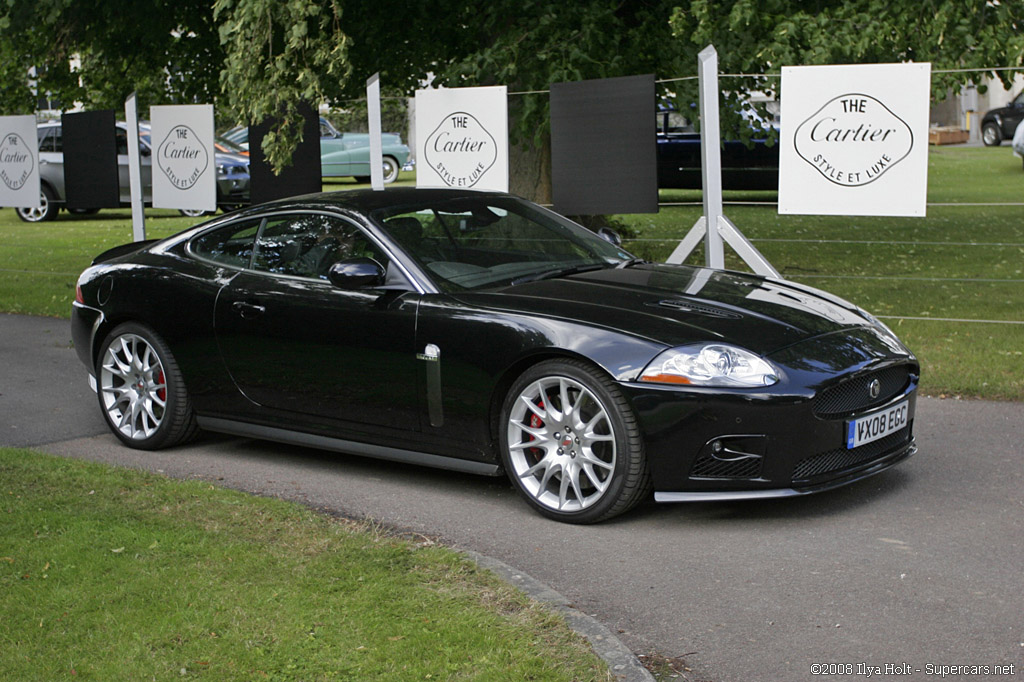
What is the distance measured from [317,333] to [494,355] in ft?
3.60

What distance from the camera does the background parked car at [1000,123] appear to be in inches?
1384

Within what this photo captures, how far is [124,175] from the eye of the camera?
17.4 meters

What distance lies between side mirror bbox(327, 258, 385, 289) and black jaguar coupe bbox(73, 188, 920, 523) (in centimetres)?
1

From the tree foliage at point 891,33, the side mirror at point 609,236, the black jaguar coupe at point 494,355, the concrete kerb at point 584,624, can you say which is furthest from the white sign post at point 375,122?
the concrete kerb at point 584,624

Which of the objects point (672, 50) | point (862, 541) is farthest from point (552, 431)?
point (672, 50)

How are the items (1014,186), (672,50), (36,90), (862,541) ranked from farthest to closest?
(36,90), (1014,186), (672,50), (862,541)

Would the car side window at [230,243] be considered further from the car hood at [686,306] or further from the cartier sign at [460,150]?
the cartier sign at [460,150]

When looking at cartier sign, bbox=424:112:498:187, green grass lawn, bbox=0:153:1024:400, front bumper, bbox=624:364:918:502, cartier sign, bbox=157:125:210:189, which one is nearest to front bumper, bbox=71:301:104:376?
front bumper, bbox=624:364:918:502

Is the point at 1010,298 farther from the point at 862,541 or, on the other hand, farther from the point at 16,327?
the point at 16,327

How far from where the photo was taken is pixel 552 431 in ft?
17.8

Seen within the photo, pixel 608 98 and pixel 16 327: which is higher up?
pixel 608 98

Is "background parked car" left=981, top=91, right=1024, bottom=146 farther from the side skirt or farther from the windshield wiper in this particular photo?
the side skirt

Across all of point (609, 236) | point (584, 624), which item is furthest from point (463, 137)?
point (584, 624)

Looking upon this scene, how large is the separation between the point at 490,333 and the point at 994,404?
3.76 m
